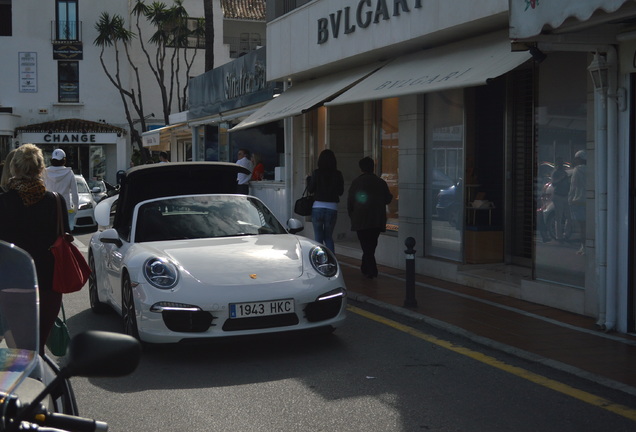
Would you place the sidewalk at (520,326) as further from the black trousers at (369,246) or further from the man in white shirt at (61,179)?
the man in white shirt at (61,179)

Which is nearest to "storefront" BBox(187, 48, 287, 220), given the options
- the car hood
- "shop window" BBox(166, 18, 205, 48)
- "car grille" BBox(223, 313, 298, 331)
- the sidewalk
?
the sidewalk

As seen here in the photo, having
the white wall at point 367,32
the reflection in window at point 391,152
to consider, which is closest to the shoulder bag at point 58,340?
the white wall at point 367,32

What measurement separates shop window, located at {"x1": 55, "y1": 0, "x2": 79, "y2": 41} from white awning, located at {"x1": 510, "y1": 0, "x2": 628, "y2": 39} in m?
45.6

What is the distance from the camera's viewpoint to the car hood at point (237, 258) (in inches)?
282

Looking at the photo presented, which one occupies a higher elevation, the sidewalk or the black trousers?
the black trousers

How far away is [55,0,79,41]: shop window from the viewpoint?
49.9m

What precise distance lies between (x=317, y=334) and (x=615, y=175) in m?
3.20

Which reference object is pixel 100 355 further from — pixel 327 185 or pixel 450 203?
pixel 450 203

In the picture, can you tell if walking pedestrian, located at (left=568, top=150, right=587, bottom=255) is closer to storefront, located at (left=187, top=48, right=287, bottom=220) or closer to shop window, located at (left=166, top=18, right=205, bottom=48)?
storefront, located at (left=187, top=48, right=287, bottom=220)

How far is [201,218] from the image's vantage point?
8461mm

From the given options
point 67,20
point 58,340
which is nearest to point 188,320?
point 58,340

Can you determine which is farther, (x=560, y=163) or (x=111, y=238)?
(x=560, y=163)

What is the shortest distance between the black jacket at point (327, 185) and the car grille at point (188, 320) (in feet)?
19.0

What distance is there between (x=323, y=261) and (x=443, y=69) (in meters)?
4.26
